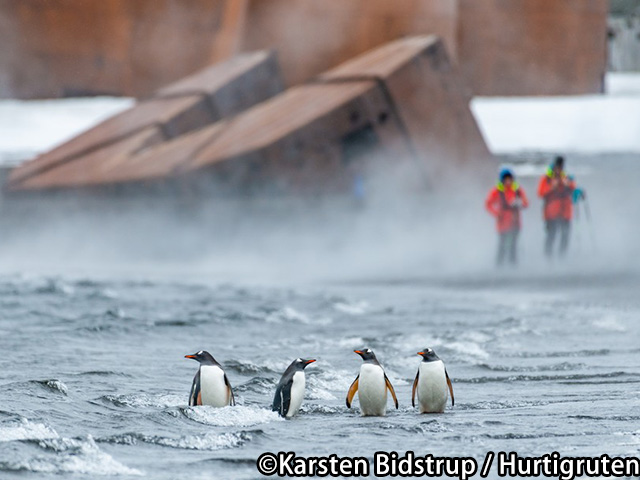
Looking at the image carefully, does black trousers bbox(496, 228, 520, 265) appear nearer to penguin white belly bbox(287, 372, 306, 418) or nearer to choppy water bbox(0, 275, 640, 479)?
choppy water bbox(0, 275, 640, 479)

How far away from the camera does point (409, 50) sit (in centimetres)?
2048

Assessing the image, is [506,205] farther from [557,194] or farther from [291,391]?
[291,391]

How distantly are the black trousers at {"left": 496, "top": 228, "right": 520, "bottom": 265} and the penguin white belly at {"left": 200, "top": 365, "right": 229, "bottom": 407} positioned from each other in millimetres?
9676

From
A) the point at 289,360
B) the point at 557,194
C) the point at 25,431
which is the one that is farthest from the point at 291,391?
the point at 557,194

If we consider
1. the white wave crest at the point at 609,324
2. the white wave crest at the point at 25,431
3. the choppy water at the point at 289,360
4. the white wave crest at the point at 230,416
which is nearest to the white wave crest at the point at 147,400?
the choppy water at the point at 289,360

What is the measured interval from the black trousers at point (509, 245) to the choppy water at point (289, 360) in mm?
990

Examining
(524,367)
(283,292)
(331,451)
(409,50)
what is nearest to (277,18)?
(409,50)

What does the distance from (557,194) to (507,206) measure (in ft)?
2.87

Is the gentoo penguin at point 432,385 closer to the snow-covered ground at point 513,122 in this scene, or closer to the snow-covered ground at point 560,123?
the snow-covered ground at point 513,122

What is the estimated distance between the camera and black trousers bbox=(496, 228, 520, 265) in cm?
1686

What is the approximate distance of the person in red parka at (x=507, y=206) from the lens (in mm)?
16531

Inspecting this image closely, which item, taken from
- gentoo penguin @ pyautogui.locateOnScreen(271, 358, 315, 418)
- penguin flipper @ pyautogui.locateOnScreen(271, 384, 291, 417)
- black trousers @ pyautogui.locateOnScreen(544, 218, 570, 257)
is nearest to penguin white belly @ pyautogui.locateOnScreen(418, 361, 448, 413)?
gentoo penguin @ pyautogui.locateOnScreen(271, 358, 315, 418)

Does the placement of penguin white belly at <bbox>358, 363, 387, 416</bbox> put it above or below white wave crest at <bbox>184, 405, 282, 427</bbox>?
above

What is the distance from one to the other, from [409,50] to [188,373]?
1177 cm
